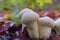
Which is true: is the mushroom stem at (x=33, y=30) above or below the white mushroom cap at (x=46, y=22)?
below

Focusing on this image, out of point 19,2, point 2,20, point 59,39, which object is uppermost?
point 19,2

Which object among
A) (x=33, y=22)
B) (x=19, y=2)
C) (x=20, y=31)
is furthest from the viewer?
(x=19, y=2)

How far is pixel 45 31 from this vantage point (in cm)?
93

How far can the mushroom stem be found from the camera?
2.97ft

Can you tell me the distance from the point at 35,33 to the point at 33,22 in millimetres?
55

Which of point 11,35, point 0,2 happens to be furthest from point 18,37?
point 0,2

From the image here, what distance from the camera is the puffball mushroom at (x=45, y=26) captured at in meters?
0.91

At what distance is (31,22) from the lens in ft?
2.93

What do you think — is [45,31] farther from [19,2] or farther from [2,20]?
[19,2]

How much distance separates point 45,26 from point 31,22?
0.09 metres

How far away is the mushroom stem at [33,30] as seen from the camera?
91cm

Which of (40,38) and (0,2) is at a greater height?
(0,2)

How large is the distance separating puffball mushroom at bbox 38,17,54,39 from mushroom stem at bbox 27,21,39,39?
0.07 ft

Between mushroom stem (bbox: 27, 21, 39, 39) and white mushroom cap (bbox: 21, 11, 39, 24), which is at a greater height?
white mushroom cap (bbox: 21, 11, 39, 24)
